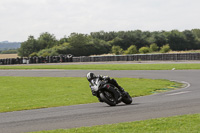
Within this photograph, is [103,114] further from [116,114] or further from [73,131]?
[73,131]

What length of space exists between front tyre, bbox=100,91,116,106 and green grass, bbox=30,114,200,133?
12.9 ft

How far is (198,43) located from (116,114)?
436ft

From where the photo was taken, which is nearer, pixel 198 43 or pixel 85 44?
pixel 85 44

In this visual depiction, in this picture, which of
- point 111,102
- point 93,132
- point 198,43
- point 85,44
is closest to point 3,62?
point 85,44

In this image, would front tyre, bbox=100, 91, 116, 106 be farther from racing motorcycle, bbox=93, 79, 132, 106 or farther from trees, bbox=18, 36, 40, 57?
trees, bbox=18, 36, 40, 57

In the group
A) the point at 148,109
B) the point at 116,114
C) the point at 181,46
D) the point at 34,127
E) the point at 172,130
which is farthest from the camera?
the point at 181,46

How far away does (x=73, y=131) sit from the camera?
9047 millimetres

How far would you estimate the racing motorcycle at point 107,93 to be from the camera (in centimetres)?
1384

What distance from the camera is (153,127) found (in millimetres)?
9156

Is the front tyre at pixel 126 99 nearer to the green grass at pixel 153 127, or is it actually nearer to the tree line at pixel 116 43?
the green grass at pixel 153 127

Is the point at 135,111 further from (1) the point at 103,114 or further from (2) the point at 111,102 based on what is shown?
(2) the point at 111,102

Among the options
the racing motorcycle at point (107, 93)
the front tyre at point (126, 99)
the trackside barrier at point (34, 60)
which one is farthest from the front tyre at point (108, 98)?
the trackside barrier at point (34, 60)

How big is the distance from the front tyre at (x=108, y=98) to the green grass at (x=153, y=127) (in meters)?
3.92

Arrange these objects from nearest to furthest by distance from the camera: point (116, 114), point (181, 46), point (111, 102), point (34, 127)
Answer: point (34, 127)
point (116, 114)
point (111, 102)
point (181, 46)
